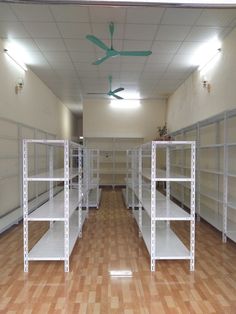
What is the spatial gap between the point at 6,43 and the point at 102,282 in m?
4.22

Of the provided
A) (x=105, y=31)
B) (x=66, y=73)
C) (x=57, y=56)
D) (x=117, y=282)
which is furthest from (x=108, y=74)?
(x=117, y=282)

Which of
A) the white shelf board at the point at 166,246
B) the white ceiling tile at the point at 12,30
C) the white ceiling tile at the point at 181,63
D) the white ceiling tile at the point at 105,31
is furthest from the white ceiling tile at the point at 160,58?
the white shelf board at the point at 166,246

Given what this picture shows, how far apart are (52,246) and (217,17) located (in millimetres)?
3730

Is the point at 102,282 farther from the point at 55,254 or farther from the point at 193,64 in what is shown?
the point at 193,64

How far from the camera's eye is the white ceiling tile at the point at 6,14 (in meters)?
3.52

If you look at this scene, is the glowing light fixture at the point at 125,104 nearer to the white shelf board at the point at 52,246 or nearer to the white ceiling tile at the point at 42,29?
the white ceiling tile at the point at 42,29

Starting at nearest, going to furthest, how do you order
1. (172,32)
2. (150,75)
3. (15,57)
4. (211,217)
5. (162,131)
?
(172,32) → (211,217) → (15,57) → (150,75) → (162,131)

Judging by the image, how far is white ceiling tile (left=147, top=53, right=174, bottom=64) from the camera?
5.30 metres

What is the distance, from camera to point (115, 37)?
14.8 ft

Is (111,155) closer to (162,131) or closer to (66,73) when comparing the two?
(162,131)

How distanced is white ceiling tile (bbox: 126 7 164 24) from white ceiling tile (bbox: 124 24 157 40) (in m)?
0.13

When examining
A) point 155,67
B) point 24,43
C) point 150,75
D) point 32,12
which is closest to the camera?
point 32,12

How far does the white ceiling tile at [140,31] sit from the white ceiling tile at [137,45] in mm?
130

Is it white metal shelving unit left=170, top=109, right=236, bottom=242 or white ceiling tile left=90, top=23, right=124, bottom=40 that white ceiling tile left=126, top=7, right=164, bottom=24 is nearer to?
white ceiling tile left=90, top=23, right=124, bottom=40
